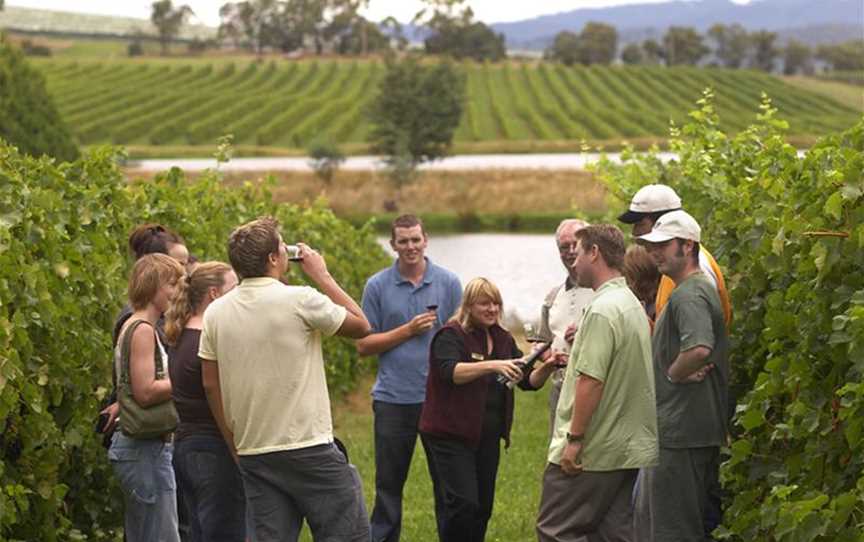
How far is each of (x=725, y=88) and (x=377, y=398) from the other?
125 m

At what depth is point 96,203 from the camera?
9.12m

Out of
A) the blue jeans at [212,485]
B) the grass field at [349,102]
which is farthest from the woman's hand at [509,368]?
the grass field at [349,102]

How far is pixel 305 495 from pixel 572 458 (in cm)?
117

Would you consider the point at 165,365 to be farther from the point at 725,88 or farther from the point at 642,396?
the point at 725,88

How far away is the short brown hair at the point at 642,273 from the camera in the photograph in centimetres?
836

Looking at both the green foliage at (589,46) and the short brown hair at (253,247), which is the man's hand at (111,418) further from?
the green foliage at (589,46)

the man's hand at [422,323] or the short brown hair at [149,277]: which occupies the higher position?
the short brown hair at [149,277]

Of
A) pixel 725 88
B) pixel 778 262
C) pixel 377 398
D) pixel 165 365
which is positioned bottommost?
pixel 725 88

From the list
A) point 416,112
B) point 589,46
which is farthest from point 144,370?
point 589,46

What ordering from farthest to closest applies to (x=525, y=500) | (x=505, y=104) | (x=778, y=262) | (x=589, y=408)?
(x=505, y=104) → (x=525, y=500) → (x=778, y=262) → (x=589, y=408)

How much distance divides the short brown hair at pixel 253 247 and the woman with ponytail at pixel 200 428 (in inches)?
29.7

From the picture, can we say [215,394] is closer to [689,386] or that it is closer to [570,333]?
[570,333]

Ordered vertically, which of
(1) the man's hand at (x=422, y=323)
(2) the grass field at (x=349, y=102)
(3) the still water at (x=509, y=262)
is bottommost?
(2) the grass field at (x=349, y=102)

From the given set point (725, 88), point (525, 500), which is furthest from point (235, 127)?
point (525, 500)
